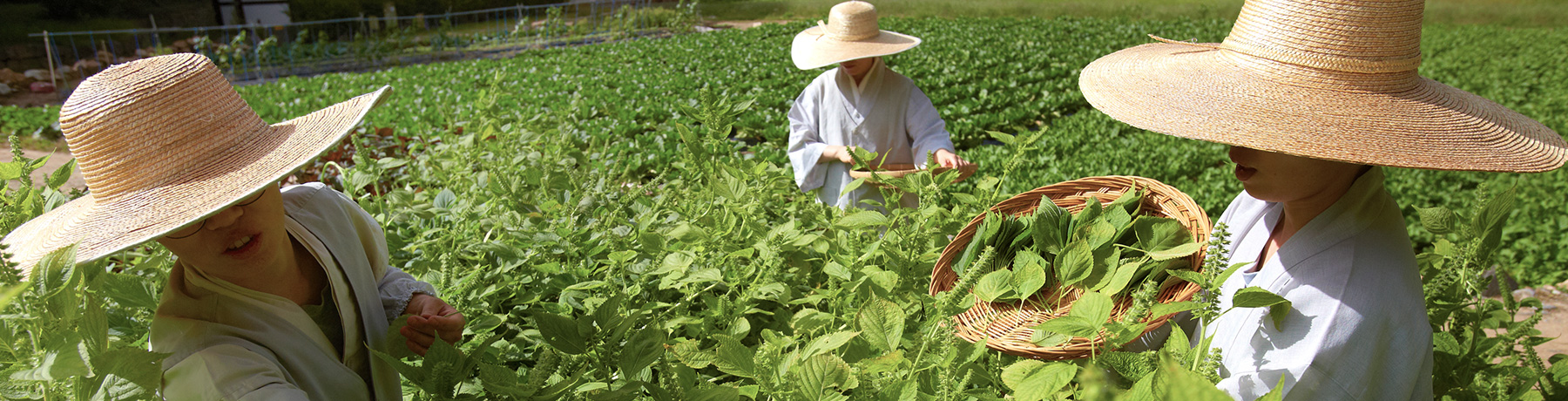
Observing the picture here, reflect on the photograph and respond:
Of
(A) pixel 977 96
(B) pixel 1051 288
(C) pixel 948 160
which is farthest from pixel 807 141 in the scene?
(A) pixel 977 96

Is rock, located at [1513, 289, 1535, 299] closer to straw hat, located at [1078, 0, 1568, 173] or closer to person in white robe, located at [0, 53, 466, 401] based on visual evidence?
straw hat, located at [1078, 0, 1568, 173]

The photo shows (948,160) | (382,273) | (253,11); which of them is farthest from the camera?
(253,11)

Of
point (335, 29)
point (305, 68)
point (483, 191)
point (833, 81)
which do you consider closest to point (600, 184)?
point (483, 191)

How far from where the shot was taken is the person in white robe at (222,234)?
0.99 metres

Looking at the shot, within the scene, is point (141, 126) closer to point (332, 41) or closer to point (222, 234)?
point (222, 234)

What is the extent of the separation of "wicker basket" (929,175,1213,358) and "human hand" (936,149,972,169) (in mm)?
→ 689

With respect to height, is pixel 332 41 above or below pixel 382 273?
below

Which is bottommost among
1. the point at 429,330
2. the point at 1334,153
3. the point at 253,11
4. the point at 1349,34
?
the point at 253,11

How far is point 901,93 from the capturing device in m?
2.85

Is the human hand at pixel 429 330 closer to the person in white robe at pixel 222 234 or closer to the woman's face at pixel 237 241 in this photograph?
the person in white robe at pixel 222 234

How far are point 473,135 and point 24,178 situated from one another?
1319 millimetres

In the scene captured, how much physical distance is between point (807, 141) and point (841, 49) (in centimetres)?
A: 37

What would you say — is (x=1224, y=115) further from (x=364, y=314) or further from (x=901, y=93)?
(x=901, y=93)

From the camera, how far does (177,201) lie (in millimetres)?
980
